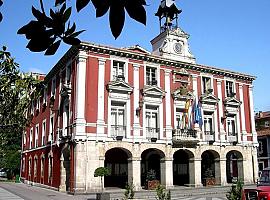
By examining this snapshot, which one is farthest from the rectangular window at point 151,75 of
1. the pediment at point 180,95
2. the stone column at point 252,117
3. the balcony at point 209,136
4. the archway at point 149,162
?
the stone column at point 252,117

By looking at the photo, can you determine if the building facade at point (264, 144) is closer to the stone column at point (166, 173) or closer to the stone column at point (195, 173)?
the stone column at point (195, 173)

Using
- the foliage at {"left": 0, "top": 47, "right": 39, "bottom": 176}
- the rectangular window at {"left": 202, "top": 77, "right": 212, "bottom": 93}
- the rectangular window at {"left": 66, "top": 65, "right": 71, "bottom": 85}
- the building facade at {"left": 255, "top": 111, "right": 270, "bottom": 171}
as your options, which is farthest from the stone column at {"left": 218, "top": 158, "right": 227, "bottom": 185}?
the foliage at {"left": 0, "top": 47, "right": 39, "bottom": 176}

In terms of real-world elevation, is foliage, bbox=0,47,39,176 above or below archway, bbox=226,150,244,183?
above

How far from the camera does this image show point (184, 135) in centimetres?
2828

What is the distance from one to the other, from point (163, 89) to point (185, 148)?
5383mm

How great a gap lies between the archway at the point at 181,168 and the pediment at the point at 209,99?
5440 mm

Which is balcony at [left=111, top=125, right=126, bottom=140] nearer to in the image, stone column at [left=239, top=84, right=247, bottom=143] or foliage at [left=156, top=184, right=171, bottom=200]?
foliage at [left=156, top=184, right=171, bottom=200]

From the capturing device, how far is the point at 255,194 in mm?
13195

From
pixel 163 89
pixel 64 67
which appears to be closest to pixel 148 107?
pixel 163 89

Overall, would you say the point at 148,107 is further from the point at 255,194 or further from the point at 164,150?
the point at 255,194

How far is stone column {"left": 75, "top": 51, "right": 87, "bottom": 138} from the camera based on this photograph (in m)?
24.1

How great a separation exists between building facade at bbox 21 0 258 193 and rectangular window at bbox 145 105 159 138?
8 centimetres

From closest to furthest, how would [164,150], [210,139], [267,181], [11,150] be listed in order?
[267,181] < [164,150] < [210,139] < [11,150]

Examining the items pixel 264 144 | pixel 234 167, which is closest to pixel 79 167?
pixel 234 167
